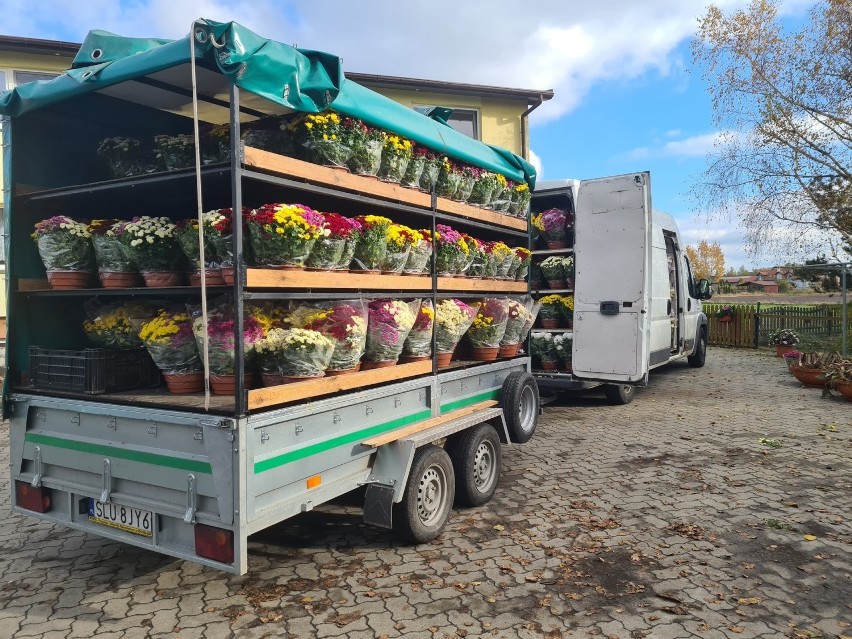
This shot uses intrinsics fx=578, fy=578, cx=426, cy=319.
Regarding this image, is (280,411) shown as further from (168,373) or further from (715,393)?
(715,393)

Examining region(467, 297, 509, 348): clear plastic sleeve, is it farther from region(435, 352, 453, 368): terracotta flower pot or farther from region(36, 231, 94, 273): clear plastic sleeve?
region(36, 231, 94, 273): clear plastic sleeve

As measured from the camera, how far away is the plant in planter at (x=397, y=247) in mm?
4297

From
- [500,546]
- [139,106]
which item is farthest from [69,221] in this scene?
[500,546]

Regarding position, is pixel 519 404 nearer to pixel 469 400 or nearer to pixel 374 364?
pixel 469 400

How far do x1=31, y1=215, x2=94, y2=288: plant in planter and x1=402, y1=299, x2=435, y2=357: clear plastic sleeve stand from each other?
2280 mm

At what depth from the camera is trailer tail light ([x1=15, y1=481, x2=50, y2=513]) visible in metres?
3.63

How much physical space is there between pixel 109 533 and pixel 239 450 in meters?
1.18

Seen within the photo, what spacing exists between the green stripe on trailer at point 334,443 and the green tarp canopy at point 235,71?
1948 millimetres

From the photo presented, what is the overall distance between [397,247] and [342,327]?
3.20 feet

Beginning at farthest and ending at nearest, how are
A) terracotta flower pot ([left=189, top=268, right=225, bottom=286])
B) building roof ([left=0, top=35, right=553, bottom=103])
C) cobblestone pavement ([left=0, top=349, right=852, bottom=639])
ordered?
building roof ([left=0, top=35, right=553, bottom=103]) < terracotta flower pot ([left=189, top=268, right=225, bottom=286]) < cobblestone pavement ([left=0, top=349, right=852, bottom=639])

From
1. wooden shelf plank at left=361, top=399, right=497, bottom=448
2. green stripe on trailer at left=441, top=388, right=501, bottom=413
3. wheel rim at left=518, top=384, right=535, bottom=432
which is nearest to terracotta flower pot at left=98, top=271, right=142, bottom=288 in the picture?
wooden shelf plank at left=361, top=399, right=497, bottom=448

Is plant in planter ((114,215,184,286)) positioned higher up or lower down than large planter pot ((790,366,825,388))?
higher up

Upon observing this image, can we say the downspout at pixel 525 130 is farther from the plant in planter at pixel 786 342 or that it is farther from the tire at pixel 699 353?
the plant in planter at pixel 786 342

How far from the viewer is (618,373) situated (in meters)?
7.89
